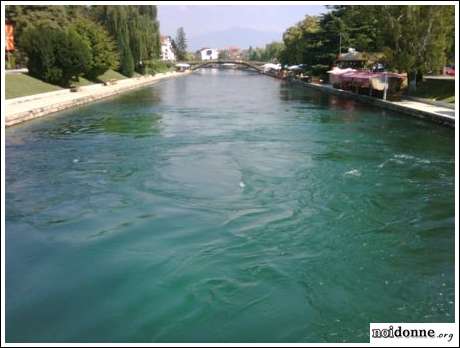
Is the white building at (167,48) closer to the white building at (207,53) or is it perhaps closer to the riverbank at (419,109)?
the white building at (207,53)

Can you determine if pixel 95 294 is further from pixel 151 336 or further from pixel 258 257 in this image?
pixel 258 257

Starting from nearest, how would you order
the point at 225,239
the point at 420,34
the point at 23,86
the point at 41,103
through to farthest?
the point at 225,239
the point at 41,103
the point at 420,34
the point at 23,86

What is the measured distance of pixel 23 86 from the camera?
1173 inches

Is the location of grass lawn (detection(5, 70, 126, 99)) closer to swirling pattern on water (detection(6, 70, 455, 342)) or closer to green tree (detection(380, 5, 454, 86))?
swirling pattern on water (detection(6, 70, 455, 342))

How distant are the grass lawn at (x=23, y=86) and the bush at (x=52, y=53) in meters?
0.79

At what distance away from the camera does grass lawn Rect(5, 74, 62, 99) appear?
90.9 feet

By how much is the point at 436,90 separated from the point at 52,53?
23512 mm

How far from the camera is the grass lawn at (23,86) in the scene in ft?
90.9

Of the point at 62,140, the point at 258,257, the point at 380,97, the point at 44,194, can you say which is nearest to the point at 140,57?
the point at 380,97

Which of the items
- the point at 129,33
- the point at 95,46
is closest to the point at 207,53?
the point at 129,33

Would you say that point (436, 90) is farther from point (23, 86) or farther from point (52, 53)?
point (52, 53)

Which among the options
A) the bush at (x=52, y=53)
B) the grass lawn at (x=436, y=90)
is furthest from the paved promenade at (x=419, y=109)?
the bush at (x=52, y=53)

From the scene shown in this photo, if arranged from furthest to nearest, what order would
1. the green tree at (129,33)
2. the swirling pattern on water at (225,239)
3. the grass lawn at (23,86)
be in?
the green tree at (129,33) → the grass lawn at (23,86) → the swirling pattern on water at (225,239)

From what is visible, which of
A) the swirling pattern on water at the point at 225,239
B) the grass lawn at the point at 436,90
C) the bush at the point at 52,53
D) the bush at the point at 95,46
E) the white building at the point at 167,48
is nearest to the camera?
the swirling pattern on water at the point at 225,239
